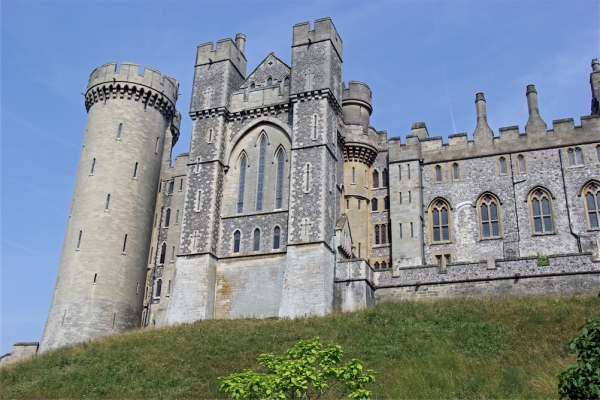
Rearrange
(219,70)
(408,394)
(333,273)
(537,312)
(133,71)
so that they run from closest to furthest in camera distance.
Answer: (408,394) < (537,312) < (333,273) < (219,70) < (133,71)

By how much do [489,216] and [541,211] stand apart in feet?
8.74

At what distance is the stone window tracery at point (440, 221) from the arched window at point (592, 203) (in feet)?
23.4

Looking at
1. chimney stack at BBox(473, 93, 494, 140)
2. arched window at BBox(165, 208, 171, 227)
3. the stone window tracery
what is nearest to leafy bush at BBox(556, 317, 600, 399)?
the stone window tracery

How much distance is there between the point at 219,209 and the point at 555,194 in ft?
57.7

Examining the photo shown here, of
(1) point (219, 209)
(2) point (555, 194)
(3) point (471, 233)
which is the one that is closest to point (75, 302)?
(1) point (219, 209)

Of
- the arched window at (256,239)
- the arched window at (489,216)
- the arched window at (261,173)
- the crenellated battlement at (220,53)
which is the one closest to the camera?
the arched window at (256,239)

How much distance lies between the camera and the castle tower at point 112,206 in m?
36.1

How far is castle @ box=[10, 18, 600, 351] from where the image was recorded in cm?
3244

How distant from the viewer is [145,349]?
88.1 feet

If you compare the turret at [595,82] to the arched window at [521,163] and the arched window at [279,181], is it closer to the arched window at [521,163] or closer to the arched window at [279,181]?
the arched window at [521,163]

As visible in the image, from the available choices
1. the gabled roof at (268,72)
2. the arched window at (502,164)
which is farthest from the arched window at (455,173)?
the gabled roof at (268,72)

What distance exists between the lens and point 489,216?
3669 centimetres

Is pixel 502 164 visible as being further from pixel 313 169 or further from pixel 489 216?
pixel 313 169

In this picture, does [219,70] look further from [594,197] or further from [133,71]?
[594,197]
